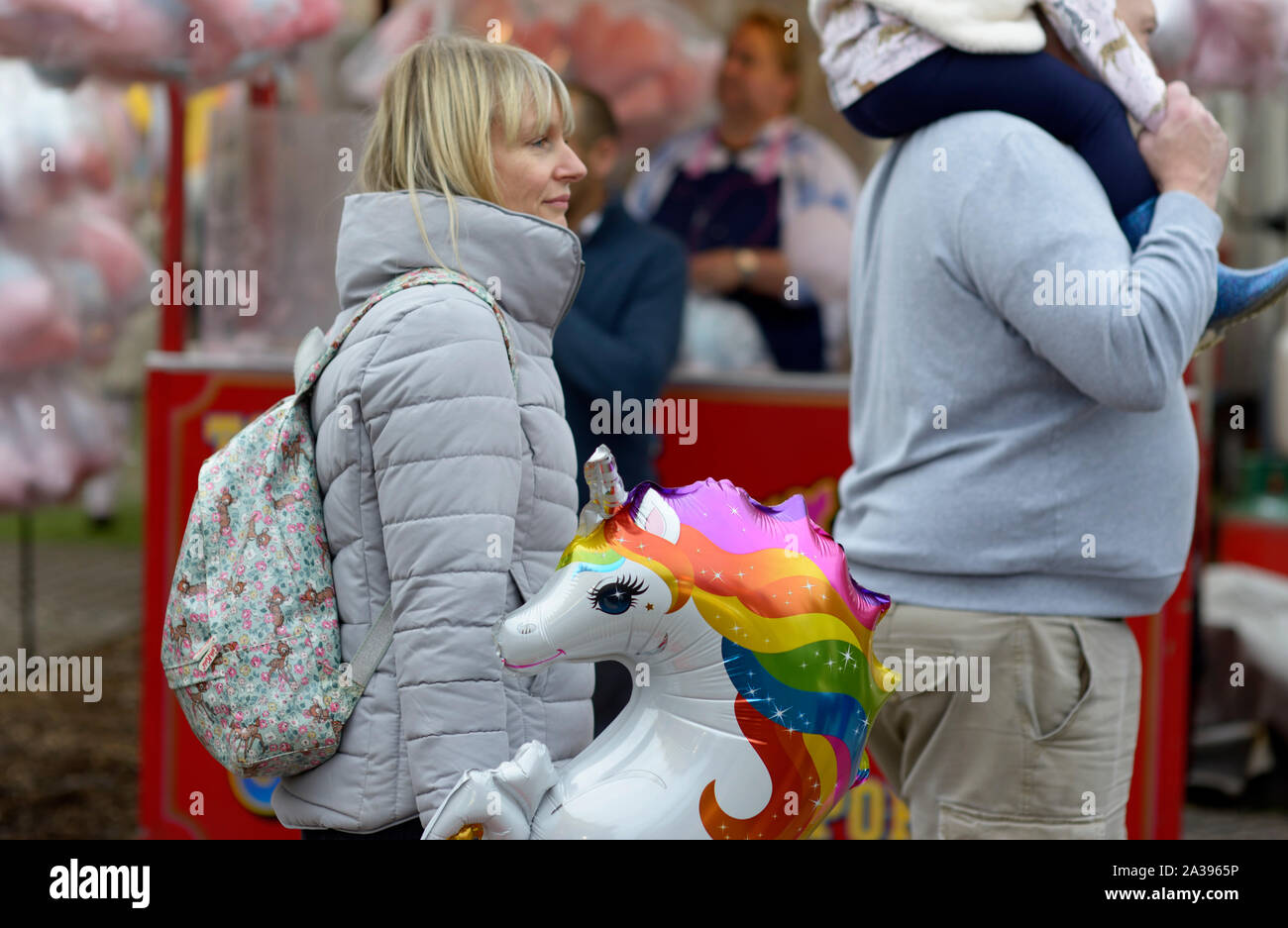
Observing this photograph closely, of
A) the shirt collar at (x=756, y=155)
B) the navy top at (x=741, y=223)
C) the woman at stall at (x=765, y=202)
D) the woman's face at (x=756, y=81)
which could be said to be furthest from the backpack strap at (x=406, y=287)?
the woman's face at (x=756, y=81)

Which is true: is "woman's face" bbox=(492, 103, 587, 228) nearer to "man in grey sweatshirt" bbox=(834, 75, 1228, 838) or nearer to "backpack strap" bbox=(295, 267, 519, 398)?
"backpack strap" bbox=(295, 267, 519, 398)

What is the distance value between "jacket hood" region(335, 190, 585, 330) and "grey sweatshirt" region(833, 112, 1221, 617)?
1.64 feet

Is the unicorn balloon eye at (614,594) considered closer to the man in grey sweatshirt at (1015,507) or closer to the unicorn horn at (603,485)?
the unicorn horn at (603,485)

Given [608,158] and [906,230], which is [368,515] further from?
[608,158]

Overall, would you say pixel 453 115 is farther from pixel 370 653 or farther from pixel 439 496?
pixel 370 653

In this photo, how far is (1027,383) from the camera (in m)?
1.77

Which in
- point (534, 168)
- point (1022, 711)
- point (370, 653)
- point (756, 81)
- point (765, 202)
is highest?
point (756, 81)

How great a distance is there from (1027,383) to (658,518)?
0.66 metres

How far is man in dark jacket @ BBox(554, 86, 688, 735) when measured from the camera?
3.06m

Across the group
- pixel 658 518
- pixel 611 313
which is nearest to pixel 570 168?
pixel 658 518

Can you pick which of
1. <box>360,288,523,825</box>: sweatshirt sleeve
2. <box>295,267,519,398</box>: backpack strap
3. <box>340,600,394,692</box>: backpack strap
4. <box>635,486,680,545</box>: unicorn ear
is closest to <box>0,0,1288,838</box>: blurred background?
<box>295,267,519,398</box>: backpack strap

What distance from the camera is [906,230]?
1838 millimetres

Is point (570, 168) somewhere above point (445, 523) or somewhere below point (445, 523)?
above

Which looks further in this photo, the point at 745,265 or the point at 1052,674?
the point at 745,265
